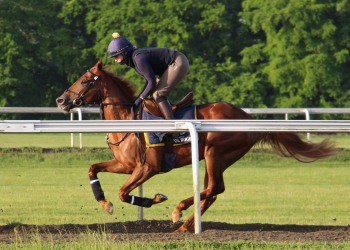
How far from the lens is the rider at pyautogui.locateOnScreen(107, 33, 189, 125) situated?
31.8 feet

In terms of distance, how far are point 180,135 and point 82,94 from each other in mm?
1268

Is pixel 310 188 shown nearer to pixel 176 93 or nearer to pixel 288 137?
pixel 288 137

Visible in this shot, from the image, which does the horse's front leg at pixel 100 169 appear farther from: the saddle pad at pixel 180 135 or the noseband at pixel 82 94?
the noseband at pixel 82 94

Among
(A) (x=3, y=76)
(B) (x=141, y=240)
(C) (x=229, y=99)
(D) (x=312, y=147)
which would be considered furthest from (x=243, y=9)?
(B) (x=141, y=240)

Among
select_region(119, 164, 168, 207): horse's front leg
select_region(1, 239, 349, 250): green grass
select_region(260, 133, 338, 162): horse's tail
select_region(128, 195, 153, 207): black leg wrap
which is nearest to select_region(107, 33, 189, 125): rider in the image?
select_region(119, 164, 168, 207): horse's front leg

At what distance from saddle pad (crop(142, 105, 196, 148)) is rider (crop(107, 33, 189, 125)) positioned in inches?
6.6

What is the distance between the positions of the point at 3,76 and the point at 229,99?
27.0 ft

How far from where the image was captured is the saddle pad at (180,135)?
9586mm

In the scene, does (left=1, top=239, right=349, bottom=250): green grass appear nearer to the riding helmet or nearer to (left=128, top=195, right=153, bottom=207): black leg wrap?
(left=128, top=195, right=153, bottom=207): black leg wrap

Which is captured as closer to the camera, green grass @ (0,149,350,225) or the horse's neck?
the horse's neck

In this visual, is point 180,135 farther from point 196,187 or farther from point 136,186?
point 196,187

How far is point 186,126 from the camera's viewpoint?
7.97 metres

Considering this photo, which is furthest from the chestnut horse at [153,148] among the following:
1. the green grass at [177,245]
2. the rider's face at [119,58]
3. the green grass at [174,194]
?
the green grass at [177,245]

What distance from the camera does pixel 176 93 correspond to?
113ft
